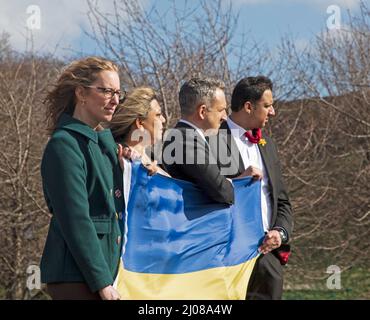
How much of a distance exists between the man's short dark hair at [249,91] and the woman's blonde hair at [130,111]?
745 millimetres

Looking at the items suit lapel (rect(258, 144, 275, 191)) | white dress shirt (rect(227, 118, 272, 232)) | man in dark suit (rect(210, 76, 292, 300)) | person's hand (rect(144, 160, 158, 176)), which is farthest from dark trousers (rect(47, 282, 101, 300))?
suit lapel (rect(258, 144, 275, 191))

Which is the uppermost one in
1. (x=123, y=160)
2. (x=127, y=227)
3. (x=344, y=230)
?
(x=123, y=160)

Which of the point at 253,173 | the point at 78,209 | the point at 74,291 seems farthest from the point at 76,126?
the point at 253,173

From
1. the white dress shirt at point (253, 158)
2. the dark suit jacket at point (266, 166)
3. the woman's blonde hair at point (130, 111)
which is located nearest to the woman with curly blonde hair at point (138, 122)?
the woman's blonde hair at point (130, 111)

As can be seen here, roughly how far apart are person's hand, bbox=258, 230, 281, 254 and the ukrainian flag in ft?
0.20

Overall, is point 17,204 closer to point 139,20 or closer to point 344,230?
point 139,20

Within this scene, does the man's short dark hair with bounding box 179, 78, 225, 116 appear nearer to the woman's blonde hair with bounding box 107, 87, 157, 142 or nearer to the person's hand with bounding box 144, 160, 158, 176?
the woman's blonde hair with bounding box 107, 87, 157, 142

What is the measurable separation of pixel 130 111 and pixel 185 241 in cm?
74

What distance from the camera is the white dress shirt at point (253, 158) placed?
190 inches

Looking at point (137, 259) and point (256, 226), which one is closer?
point (137, 259)

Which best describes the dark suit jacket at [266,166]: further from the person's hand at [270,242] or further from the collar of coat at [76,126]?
the collar of coat at [76,126]
